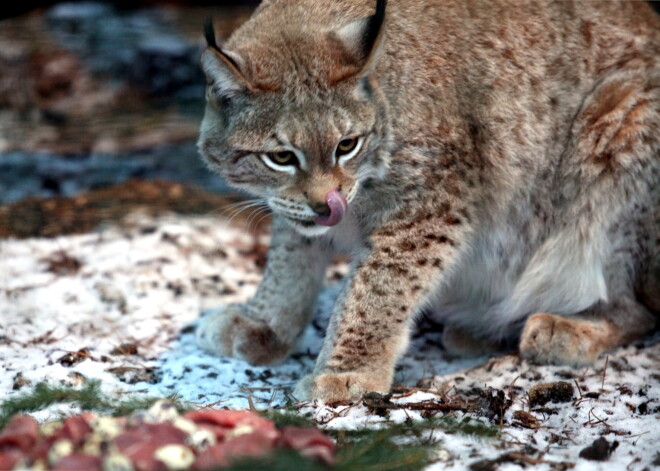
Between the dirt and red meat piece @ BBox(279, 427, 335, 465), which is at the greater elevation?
red meat piece @ BBox(279, 427, 335, 465)

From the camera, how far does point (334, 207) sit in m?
3.51

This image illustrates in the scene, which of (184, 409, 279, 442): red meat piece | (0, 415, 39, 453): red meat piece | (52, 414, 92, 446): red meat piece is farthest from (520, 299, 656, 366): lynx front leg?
(0, 415, 39, 453): red meat piece

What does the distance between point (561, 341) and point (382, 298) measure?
36.5 inches

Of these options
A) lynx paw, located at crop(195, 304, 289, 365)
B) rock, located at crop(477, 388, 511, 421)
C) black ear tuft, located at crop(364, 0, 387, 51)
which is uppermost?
black ear tuft, located at crop(364, 0, 387, 51)

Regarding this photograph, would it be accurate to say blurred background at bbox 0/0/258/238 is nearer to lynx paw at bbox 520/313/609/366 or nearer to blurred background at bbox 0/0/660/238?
blurred background at bbox 0/0/660/238

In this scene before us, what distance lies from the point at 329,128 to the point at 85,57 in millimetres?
4838

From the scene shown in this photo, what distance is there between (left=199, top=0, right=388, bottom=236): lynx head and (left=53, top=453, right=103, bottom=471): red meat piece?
1.53 meters

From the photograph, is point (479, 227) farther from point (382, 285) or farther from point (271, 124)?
point (271, 124)

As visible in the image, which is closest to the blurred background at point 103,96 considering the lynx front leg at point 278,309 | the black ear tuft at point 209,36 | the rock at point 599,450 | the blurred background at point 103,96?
the blurred background at point 103,96

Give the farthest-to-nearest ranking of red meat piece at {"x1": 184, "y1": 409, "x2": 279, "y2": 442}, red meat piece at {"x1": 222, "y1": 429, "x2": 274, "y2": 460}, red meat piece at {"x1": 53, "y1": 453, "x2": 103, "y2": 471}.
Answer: red meat piece at {"x1": 184, "y1": 409, "x2": 279, "y2": 442}, red meat piece at {"x1": 222, "y1": 429, "x2": 274, "y2": 460}, red meat piece at {"x1": 53, "y1": 453, "x2": 103, "y2": 471}

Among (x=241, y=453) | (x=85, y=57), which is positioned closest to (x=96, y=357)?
(x=241, y=453)

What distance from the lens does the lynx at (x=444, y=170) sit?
3.62m

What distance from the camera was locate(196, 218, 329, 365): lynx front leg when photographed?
4.36 metres

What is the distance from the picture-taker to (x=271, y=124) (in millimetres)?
3564
